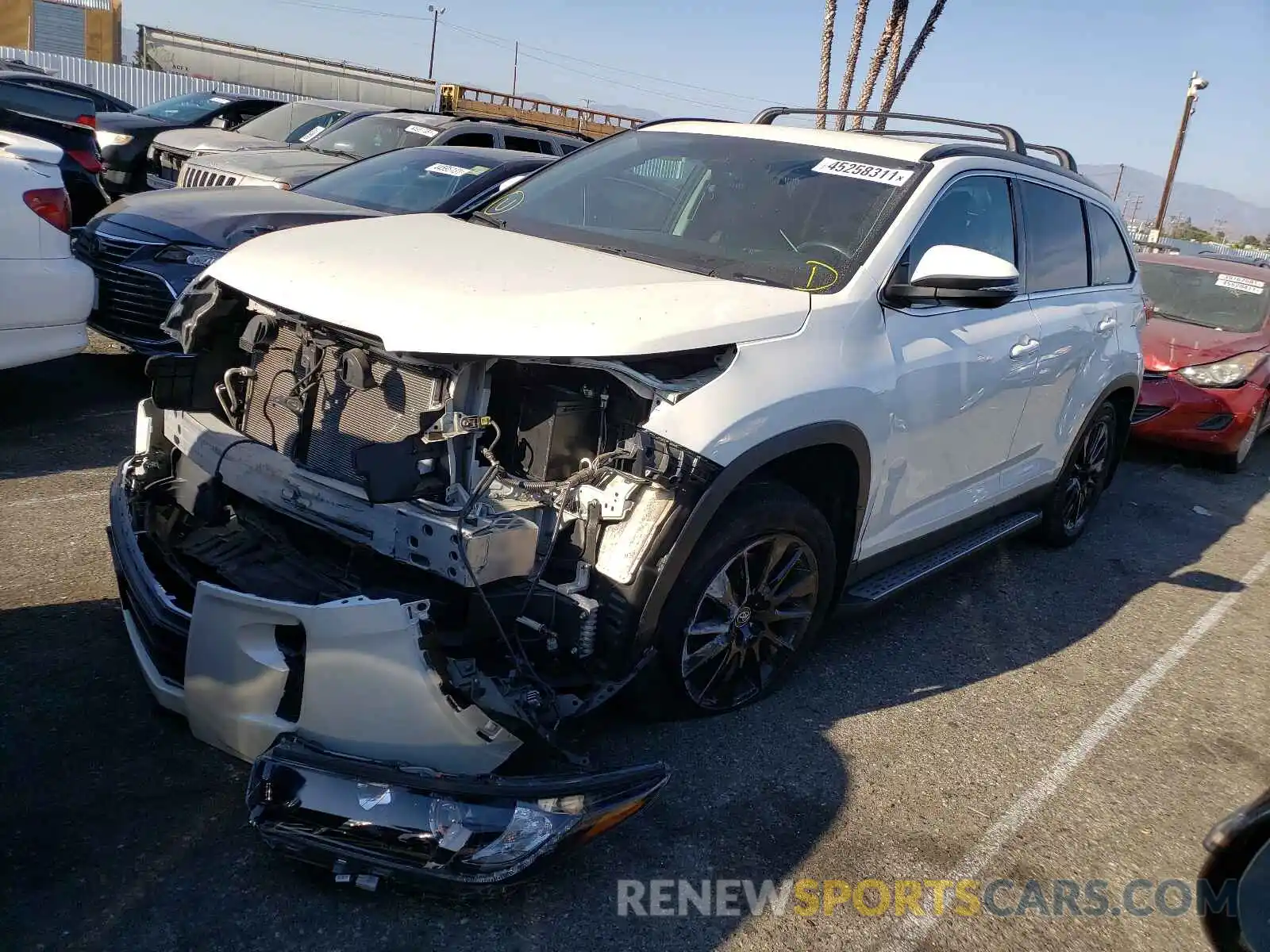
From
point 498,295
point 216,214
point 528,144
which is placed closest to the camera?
point 498,295

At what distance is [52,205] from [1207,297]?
9.25 m

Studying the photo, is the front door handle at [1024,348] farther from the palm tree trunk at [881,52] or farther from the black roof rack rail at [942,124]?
the palm tree trunk at [881,52]

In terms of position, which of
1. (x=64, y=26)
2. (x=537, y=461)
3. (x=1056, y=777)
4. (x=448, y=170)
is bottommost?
(x=1056, y=777)

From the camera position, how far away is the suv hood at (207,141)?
33.4ft

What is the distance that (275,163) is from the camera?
28.9ft

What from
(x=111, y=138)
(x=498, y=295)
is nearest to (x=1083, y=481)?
(x=498, y=295)

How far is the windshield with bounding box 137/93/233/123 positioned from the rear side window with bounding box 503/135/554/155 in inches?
205

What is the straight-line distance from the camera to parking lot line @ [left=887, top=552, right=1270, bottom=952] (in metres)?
2.83

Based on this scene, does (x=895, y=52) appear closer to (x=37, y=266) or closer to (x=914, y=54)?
(x=914, y=54)

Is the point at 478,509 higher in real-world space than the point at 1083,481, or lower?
higher

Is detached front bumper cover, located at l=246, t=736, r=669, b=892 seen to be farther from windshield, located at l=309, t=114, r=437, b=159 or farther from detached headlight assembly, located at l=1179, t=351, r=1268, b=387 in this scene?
windshield, located at l=309, t=114, r=437, b=159

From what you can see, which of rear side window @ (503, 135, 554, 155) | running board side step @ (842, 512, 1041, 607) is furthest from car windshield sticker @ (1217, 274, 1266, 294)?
rear side window @ (503, 135, 554, 155)

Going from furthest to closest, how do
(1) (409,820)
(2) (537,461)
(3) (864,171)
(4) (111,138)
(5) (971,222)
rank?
(4) (111,138) < (5) (971,222) < (3) (864,171) < (2) (537,461) < (1) (409,820)

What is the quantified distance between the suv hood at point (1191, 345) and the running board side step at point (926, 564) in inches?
168
